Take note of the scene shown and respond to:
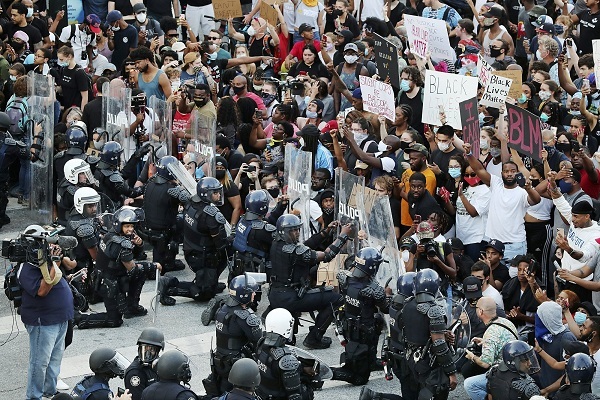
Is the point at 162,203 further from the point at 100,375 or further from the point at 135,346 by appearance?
the point at 100,375

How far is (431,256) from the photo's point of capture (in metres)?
15.6

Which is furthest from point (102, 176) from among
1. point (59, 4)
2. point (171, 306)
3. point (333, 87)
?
point (59, 4)

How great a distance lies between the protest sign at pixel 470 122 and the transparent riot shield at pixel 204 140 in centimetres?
348

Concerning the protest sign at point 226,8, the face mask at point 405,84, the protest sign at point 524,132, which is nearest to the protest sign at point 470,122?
the protest sign at point 524,132

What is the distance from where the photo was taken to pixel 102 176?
18.6 m

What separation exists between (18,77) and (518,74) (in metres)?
7.68

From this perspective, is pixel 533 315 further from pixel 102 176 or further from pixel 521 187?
pixel 102 176

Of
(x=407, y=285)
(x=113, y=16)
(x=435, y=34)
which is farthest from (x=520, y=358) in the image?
(x=113, y=16)

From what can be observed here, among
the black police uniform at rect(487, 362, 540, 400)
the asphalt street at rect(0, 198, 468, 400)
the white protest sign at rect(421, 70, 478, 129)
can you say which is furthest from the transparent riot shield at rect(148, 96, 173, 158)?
the black police uniform at rect(487, 362, 540, 400)

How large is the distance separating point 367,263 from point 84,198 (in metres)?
4.02

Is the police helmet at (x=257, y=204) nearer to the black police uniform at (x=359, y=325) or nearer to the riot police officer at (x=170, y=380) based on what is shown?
the black police uniform at (x=359, y=325)

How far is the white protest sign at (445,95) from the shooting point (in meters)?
18.1

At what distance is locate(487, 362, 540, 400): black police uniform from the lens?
12625 mm

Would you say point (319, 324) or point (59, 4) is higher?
point (59, 4)
